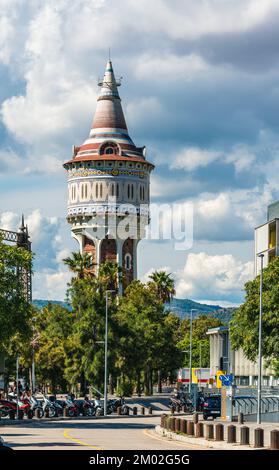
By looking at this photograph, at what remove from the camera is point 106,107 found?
16988 cm

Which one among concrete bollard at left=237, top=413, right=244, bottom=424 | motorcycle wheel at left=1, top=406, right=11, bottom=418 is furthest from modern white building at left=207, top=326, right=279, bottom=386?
concrete bollard at left=237, top=413, right=244, bottom=424

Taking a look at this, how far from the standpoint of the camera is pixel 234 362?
152 metres

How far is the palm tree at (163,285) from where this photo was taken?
142 meters

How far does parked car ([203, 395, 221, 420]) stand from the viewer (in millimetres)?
70562

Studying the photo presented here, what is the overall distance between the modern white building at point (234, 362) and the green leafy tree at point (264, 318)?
122 ft

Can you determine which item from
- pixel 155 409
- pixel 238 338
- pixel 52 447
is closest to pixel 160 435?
pixel 52 447

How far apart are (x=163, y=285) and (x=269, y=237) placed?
2014cm

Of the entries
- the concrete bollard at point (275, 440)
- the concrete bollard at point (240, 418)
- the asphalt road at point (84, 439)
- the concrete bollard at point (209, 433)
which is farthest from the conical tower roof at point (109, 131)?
the concrete bollard at point (275, 440)

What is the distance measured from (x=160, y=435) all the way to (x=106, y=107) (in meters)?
125

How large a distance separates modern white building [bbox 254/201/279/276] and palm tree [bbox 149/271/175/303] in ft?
37.6

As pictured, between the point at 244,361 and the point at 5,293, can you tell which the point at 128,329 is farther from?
the point at 244,361

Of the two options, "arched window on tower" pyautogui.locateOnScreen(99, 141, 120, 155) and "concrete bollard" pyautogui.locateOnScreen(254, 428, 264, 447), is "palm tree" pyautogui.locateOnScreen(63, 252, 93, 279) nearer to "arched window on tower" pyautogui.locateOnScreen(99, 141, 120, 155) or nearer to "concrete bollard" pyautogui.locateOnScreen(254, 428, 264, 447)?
"arched window on tower" pyautogui.locateOnScreen(99, 141, 120, 155)

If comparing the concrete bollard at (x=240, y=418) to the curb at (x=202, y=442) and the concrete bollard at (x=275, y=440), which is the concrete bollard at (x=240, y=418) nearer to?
the curb at (x=202, y=442)

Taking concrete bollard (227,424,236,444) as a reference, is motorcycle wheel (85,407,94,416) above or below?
below
